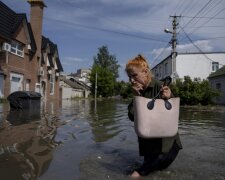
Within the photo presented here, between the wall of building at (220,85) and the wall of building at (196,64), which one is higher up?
the wall of building at (196,64)

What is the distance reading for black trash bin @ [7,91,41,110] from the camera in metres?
18.4

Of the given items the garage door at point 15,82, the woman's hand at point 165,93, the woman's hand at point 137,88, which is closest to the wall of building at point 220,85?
the garage door at point 15,82

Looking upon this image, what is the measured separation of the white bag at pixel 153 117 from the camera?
468 cm

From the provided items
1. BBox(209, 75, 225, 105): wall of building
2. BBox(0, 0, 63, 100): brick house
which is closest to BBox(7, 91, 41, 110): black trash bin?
BBox(0, 0, 63, 100): brick house

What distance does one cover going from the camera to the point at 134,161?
6340mm

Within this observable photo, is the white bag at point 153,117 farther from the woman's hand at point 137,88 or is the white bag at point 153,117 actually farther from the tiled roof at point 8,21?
the tiled roof at point 8,21

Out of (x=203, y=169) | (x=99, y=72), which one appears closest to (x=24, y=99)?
(x=203, y=169)

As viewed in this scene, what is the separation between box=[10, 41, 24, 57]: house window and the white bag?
2816 cm

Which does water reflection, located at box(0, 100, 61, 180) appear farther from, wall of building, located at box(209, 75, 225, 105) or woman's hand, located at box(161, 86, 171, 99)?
wall of building, located at box(209, 75, 225, 105)

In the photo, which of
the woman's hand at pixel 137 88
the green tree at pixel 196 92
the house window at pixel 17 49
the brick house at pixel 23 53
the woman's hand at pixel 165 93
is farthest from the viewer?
the green tree at pixel 196 92

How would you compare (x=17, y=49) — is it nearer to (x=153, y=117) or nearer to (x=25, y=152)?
(x=25, y=152)

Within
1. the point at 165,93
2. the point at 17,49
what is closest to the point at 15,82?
the point at 17,49

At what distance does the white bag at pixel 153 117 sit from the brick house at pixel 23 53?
24765mm

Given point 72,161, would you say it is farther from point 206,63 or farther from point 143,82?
point 206,63
